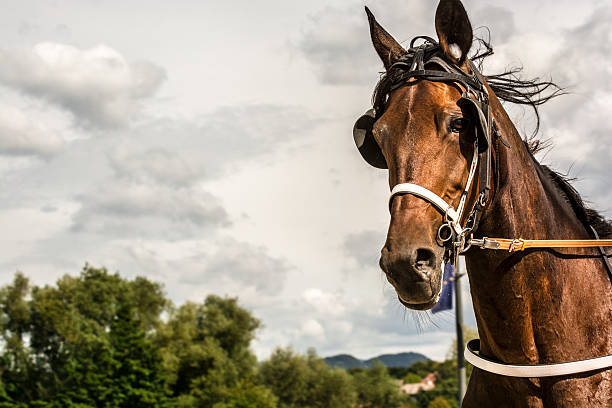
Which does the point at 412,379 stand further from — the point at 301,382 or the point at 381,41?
the point at 381,41

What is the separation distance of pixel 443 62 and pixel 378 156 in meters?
0.72

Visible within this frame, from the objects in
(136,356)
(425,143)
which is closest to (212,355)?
(136,356)

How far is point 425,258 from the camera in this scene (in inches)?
131

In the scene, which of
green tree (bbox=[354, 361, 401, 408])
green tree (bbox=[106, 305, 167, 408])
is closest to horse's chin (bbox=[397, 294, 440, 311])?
green tree (bbox=[106, 305, 167, 408])

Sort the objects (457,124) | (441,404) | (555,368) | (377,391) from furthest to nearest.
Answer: (377,391) < (441,404) < (555,368) < (457,124)

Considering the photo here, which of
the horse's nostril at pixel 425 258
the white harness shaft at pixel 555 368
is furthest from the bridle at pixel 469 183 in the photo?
the horse's nostril at pixel 425 258

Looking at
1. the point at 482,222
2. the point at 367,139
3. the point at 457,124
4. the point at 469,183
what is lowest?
the point at 482,222

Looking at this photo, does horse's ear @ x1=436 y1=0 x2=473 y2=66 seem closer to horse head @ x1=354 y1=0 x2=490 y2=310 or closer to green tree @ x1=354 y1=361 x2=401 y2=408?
horse head @ x1=354 y1=0 x2=490 y2=310

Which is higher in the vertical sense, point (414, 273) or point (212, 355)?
point (212, 355)

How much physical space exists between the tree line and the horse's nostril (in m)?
57.1

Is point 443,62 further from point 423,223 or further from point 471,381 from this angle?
point 471,381

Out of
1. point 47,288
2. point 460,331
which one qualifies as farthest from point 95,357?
point 460,331

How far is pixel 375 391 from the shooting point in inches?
3939

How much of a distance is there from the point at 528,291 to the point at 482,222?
495 mm
